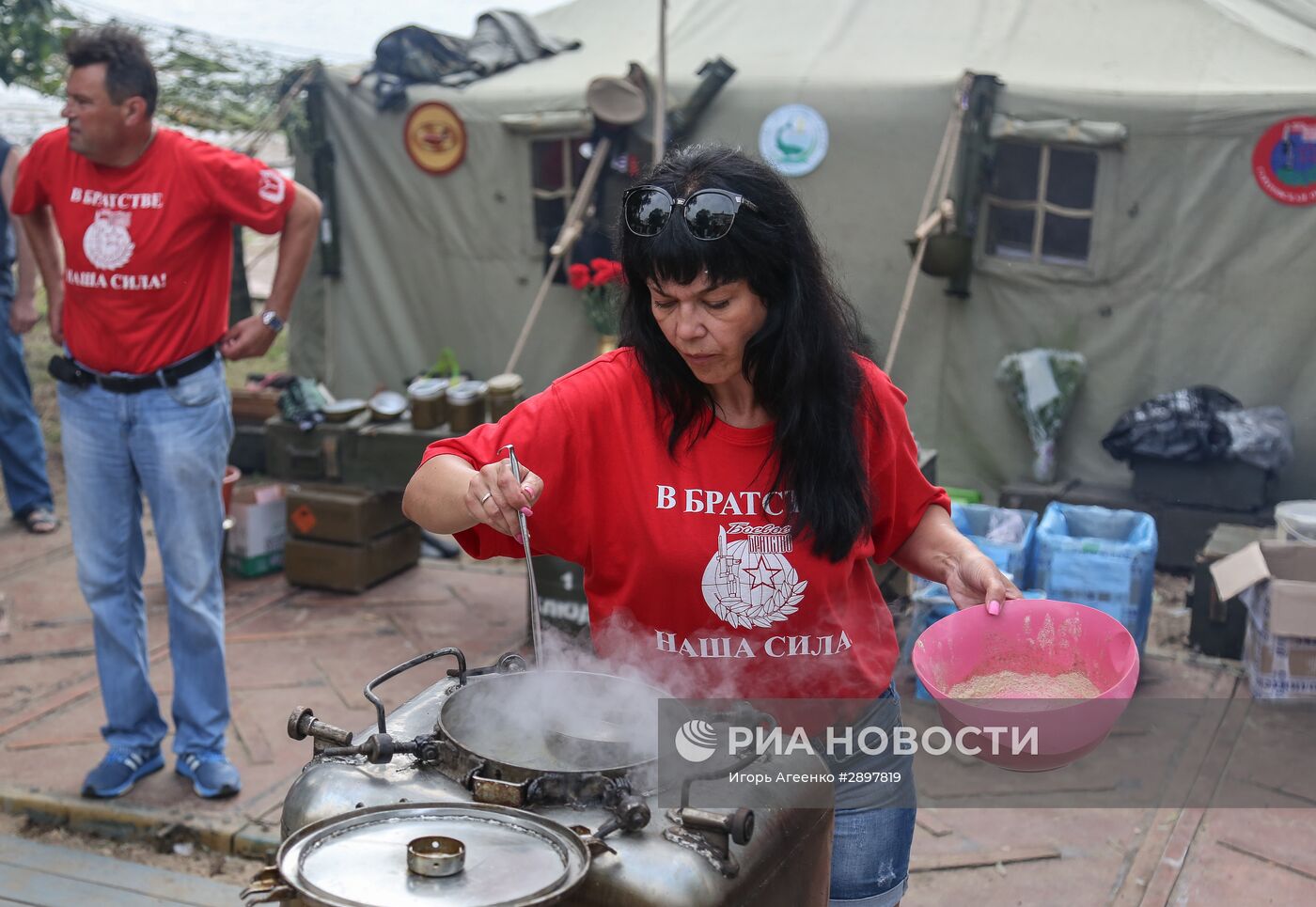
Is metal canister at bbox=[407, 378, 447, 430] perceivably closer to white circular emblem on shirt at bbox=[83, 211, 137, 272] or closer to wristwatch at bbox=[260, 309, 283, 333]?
wristwatch at bbox=[260, 309, 283, 333]

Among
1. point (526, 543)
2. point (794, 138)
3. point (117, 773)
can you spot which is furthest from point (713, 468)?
point (794, 138)

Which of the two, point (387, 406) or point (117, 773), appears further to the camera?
point (387, 406)

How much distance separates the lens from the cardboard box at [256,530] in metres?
5.95

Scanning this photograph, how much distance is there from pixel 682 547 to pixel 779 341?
1.22ft

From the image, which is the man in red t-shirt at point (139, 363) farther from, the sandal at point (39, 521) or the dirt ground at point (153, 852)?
the sandal at point (39, 521)

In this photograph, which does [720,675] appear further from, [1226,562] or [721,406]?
[1226,562]

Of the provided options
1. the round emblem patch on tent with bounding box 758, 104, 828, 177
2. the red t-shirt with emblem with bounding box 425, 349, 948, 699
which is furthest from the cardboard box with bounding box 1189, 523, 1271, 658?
the red t-shirt with emblem with bounding box 425, 349, 948, 699

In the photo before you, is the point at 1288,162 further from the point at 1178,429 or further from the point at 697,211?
the point at 697,211

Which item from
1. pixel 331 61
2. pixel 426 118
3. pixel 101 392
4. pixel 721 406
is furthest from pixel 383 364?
pixel 721 406

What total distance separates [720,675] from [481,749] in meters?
0.42

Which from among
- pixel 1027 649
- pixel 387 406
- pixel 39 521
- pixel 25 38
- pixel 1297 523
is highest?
pixel 25 38

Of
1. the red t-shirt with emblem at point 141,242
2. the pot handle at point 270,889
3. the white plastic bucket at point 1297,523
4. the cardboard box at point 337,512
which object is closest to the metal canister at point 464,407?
the cardboard box at point 337,512

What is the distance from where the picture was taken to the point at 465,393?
18.7 feet

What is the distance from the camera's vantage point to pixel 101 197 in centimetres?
361
